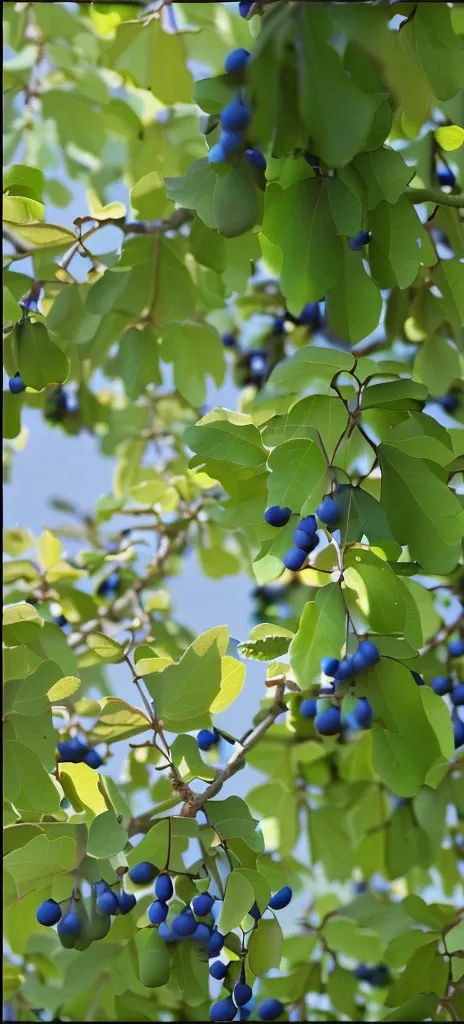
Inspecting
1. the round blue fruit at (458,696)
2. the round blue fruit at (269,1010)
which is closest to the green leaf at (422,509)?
the round blue fruit at (458,696)

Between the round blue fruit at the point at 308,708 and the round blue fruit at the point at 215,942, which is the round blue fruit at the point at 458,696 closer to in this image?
the round blue fruit at the point at 308,708

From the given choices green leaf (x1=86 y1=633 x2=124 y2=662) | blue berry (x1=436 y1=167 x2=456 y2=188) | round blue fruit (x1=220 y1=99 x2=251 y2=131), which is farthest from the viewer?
blue berry (x1=436 y1=167 x2=456 y2=188)

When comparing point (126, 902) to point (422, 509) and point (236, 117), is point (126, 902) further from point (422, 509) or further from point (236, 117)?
point (236, 117)

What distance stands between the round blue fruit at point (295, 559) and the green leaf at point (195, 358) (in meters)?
0.93

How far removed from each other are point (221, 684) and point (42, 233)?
88 cm

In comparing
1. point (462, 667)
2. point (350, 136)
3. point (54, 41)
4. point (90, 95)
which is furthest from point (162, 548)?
point (350, 136)

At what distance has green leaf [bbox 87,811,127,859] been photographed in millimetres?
1432

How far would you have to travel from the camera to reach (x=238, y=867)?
1482 mm

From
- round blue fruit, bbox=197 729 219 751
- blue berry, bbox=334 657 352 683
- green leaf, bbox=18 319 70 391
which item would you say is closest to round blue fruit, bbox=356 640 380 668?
blue berry, bbox=334 657 352 683

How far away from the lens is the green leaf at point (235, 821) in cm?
148

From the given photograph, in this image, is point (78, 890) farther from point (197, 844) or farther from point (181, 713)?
point (181, 713)

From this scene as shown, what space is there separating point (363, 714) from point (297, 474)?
342mm

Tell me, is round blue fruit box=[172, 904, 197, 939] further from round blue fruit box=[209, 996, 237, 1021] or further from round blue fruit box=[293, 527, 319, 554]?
round blue fruit box=[293, 527, 319, 554]

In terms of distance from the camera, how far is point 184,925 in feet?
4.78
